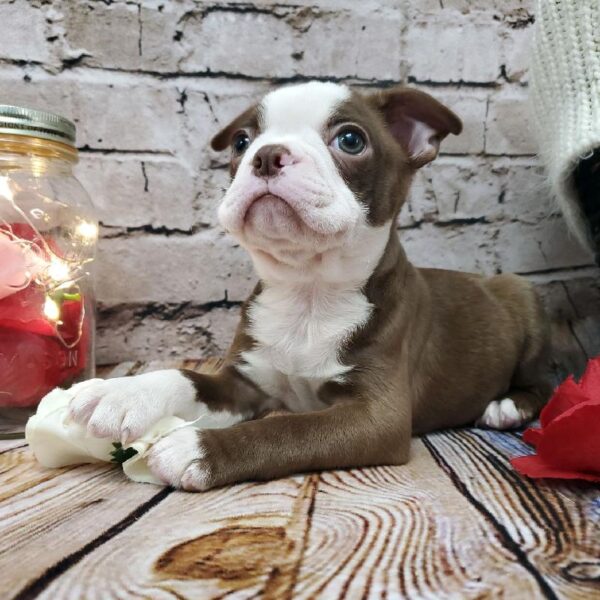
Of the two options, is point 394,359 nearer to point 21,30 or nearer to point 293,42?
point 293,42

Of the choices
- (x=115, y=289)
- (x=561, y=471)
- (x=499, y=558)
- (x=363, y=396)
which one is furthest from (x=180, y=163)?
(x=499, y=558)

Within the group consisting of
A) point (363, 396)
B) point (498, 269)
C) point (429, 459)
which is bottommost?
point (429, 459)

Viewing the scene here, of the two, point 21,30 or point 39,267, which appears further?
point 21,30

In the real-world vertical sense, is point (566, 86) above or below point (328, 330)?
above

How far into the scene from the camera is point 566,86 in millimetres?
1473

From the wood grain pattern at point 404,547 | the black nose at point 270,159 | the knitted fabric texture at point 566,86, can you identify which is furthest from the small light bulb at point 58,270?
the knitted fabric texture at point 566,86

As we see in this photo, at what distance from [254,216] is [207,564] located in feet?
2.19

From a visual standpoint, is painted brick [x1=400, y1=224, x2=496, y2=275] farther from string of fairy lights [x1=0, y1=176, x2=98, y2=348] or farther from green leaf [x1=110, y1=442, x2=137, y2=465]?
green leaf [x1=110, y1=442, x2=137, y2=465]

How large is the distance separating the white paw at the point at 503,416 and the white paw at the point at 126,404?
79cm

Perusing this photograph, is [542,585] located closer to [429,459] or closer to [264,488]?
[264,488]

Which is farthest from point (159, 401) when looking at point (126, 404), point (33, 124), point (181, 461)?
point (33, 124)

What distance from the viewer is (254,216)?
118cm

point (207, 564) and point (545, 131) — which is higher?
point (545, 131)

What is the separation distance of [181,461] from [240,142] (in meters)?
0.75
